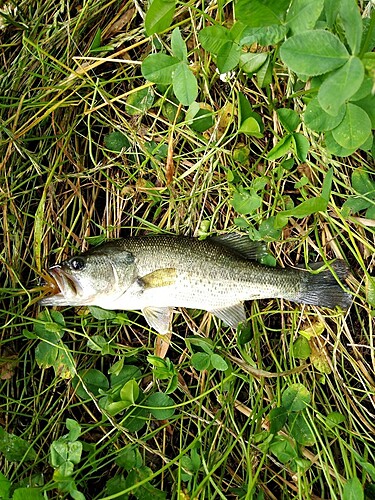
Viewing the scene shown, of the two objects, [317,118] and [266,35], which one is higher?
[266,35]

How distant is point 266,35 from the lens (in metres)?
1.96

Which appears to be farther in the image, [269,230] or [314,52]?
[269,230]

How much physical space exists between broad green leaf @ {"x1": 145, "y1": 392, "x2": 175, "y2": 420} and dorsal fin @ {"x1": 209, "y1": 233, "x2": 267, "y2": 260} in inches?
30.0

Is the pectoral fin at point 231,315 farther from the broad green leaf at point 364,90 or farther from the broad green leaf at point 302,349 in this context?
the broad green leaf at point 364,90

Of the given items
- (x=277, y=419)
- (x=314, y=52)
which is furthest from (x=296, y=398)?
(x=314, y=52)

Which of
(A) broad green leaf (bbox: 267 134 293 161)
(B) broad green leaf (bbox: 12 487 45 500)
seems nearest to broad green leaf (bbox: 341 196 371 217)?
(A) broad green leaf (bbox: 267 134 293 161)

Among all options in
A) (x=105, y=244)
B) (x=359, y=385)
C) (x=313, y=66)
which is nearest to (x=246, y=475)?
(x=359, y=385)

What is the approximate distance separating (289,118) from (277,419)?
4.33 ft

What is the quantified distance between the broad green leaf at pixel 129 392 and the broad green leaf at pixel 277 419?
0.61 m

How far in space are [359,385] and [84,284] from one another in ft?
4.62

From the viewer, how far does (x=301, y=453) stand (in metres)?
2.44

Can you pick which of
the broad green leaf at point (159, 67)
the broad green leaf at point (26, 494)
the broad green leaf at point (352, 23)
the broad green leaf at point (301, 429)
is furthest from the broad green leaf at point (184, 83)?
the broad green leaf at point (26, 494)

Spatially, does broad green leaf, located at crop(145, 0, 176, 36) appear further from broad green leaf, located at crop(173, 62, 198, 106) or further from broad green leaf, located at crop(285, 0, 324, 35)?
broad green leaf, located at crop(285, 0, 324, 35)

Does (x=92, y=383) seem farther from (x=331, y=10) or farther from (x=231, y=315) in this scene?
(x=331, y=10)
